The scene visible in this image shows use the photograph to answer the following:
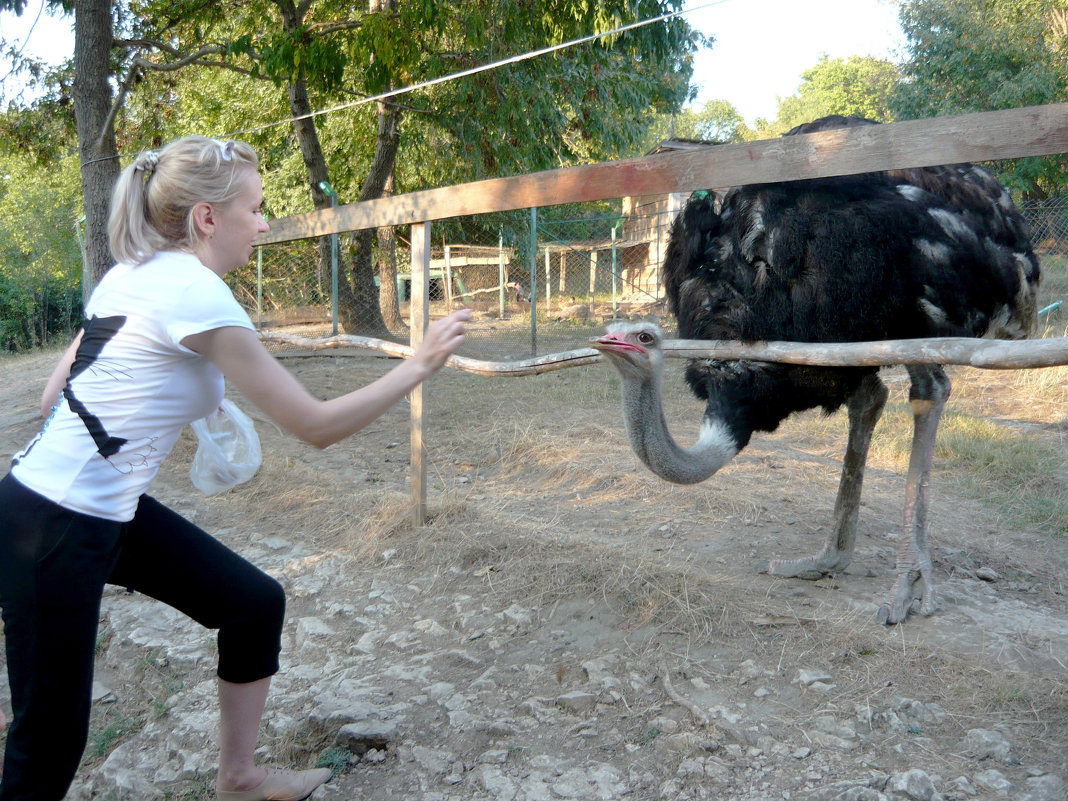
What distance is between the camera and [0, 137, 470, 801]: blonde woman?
1.70m

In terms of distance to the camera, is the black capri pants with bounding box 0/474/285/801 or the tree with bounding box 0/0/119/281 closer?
the black capri pants with bounding box 0/474/285/801

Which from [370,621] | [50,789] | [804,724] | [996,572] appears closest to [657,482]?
[996,572]

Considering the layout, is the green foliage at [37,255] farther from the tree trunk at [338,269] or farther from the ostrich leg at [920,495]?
the ostrich leg at [920,495]

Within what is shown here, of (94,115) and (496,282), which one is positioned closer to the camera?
(94,115)

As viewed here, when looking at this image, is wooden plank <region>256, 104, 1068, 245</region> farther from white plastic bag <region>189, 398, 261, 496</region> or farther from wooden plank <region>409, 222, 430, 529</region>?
white plastic bag <region>189, 398, 261, 496</region>

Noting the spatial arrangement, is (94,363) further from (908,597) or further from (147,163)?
(908,597)

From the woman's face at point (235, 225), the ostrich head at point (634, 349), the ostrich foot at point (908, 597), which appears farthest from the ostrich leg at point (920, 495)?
the woman's face at point (235, 225)

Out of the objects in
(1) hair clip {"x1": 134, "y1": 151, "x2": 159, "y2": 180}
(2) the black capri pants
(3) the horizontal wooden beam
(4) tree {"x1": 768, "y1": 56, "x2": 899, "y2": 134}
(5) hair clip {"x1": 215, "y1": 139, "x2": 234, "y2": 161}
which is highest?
(4) tree {"x1": 768, "y1": 56, "x2": 899, "y2": 134}

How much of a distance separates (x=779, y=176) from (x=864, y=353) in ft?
2.26

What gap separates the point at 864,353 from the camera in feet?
9.46

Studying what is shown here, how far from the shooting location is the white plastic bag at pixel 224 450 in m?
2.24

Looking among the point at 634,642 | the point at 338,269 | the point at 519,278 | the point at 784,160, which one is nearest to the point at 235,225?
the point at 784,160

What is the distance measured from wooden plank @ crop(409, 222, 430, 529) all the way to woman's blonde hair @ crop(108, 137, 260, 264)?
253cm

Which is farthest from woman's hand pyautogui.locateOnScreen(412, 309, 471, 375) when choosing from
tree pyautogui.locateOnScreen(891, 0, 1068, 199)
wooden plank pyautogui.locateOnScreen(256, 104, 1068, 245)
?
tree pyautogui.locateOnScreen(891, 0, 1068, 199)
